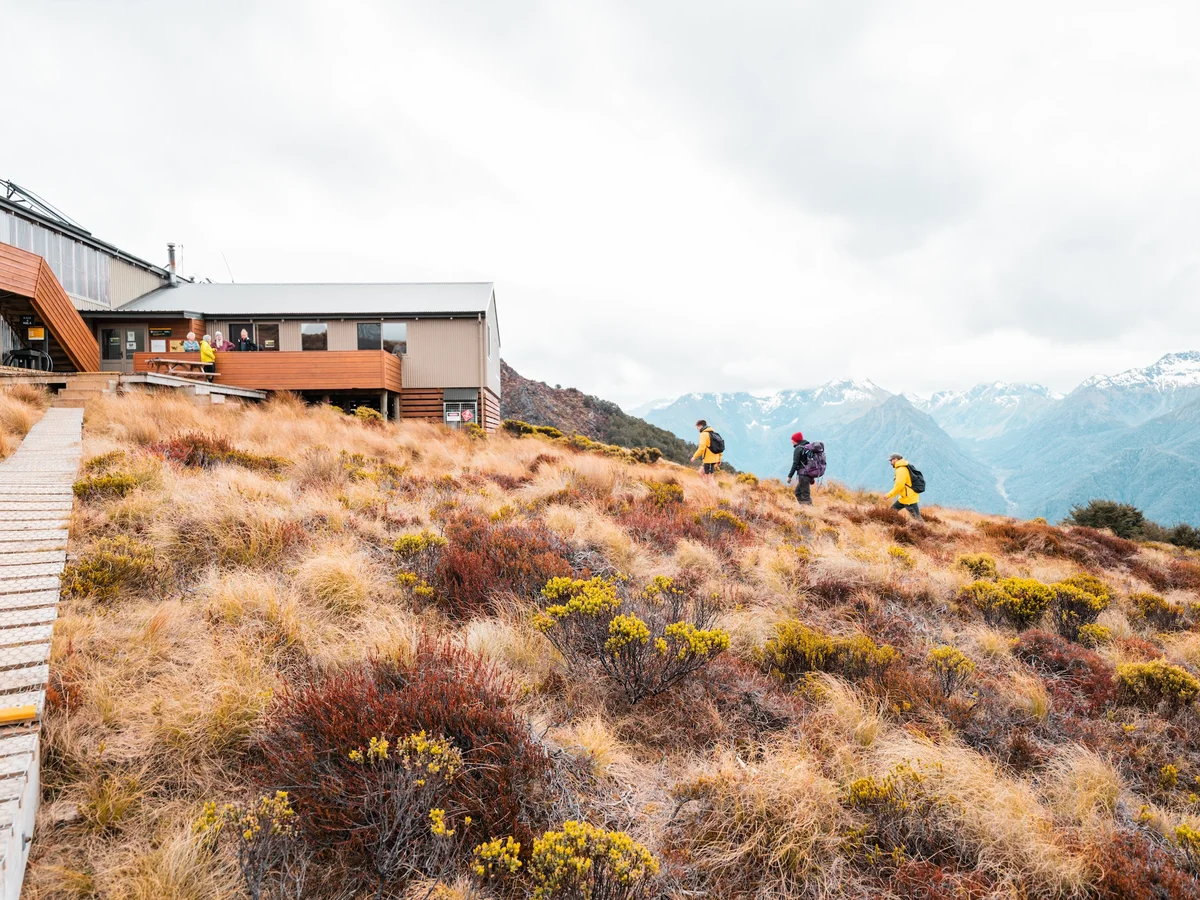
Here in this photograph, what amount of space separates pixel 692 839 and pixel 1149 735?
3691 millimetres

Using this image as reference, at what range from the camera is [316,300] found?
22.1m

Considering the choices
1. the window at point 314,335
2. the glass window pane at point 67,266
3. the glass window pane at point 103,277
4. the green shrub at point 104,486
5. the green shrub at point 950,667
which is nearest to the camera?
the green shrub at point 950,667

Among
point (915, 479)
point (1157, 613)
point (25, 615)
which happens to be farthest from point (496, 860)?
point (915, 479)

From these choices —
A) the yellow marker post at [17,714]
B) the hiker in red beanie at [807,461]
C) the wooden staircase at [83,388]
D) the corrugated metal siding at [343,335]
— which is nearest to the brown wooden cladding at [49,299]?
the wooden staircase at [83,388]

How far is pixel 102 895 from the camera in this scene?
6.81 ft

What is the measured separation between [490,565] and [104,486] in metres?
4.12

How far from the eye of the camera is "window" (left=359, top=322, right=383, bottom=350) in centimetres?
2094

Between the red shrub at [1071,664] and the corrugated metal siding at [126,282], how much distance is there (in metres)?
28.9

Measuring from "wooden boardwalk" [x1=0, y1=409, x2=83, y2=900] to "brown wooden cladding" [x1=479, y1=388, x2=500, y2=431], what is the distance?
15.5 meters

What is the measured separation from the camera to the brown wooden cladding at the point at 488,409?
21656 millimetres

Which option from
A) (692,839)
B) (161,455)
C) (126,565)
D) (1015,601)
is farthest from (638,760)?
(161,455)

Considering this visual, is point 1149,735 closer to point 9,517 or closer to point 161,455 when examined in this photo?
point 9,517

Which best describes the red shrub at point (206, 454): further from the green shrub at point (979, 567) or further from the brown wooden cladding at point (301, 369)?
the brown wooden cladding at point (301, 369)

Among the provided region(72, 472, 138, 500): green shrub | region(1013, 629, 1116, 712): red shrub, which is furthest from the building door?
region(1013, 629, 1116, 712): red shrub
